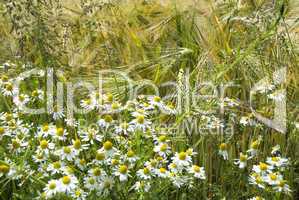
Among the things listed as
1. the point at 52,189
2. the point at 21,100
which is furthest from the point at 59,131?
the point at 21,100

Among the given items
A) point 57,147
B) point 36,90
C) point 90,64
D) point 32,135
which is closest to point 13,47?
point 90,64

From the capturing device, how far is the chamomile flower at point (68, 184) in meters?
1.29

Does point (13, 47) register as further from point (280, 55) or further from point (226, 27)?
point (280, 55)

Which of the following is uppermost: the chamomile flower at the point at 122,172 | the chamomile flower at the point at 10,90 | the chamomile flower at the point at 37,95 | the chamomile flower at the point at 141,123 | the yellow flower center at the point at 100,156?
the chamomile flower at the point at 10,90

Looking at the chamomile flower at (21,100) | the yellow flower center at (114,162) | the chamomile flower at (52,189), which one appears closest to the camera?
the chamomile flower at (52,189)

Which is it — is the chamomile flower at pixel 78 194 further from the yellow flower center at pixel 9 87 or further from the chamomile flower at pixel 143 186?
the yellow flower center at pixel 9 87

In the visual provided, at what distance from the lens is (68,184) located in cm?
130

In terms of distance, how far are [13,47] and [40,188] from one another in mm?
946

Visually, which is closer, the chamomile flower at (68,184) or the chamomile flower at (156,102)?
the chamomile flower at (68,184)

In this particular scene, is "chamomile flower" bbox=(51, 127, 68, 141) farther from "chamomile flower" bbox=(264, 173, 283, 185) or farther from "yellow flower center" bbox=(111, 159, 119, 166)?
"chamomile flower" bbox=(264, 173, 283, 185)

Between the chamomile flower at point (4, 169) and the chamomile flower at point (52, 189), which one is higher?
the chamomile flower at point (4, 169)

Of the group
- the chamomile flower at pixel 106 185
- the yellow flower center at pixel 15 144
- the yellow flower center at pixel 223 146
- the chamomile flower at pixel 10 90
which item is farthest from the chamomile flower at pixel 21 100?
the yellow flower center at pixel 223 146

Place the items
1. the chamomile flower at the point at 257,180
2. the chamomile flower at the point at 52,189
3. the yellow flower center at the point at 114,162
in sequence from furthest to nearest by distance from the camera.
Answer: the chamomile flower at the point at 257,180 → the yellow flower center at the point at 114,162 → the chamomile flower at the point at 52,189

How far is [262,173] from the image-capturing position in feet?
5.04
